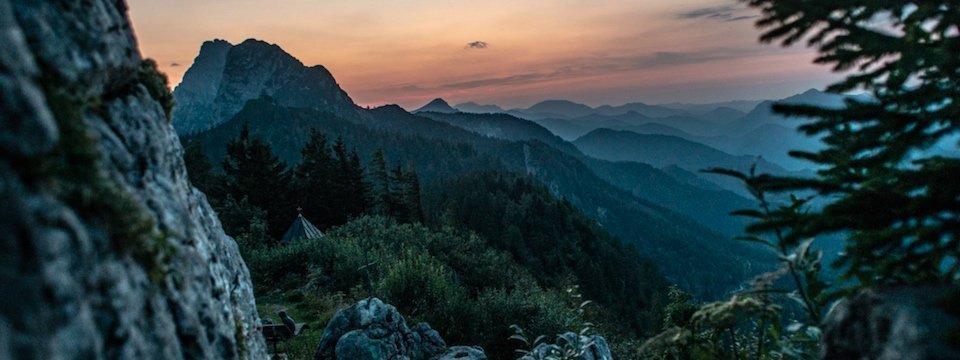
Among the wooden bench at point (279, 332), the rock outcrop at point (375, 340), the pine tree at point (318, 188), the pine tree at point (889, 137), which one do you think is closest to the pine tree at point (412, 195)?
the pine tree at point (318, 188)

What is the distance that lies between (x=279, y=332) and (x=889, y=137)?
39.2ft

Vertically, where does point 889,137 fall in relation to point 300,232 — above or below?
above

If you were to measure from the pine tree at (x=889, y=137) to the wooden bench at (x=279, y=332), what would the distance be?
1013 centimetres

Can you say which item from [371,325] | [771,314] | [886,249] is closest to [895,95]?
[886,249]

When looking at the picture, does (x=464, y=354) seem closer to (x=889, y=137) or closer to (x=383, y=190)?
(x=889, y=137)

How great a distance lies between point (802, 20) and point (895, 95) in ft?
2.75

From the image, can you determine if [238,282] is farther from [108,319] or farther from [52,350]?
[52,350]

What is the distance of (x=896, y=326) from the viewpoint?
2.63 metres

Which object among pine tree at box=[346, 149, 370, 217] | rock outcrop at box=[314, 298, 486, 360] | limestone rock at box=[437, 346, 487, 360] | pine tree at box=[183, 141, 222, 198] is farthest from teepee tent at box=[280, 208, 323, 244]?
pine tree at box=[346, 149, 370, 217]

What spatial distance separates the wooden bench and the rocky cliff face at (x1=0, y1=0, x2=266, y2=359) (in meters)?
7.07

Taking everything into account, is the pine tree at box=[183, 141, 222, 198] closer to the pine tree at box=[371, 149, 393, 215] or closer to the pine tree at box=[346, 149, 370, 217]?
the pine tree at box=[346, 149, 370, 217]

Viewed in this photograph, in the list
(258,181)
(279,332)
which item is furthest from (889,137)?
(258,181)

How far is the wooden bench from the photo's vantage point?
35.1 ft

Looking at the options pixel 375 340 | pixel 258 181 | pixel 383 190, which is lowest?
pixel 383 190
